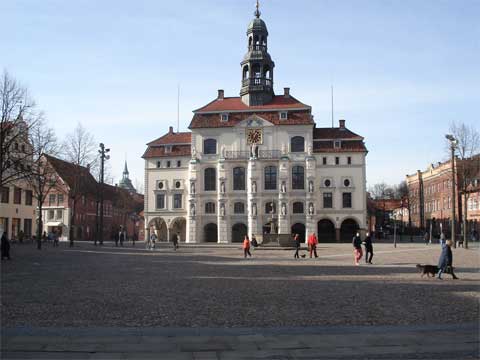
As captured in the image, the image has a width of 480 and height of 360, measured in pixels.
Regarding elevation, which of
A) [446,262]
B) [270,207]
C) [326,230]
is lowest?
[446,262]

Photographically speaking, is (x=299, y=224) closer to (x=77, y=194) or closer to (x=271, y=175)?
(x=271, y=175)

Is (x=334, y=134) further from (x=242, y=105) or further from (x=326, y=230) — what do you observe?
(x=242, y=105)

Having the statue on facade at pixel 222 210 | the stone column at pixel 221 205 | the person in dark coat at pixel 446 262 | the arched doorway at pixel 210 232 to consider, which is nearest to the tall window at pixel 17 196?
the arched doorway at pixel 210 232

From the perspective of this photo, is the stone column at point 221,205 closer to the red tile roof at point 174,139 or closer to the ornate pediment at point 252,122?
the ornate pediment at point 252,122

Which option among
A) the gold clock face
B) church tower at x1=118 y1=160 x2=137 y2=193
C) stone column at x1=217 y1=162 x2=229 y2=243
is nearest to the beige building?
stone column at x1=217 y1=162 x2=229 y2=243

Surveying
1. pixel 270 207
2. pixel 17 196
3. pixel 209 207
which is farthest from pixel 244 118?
pixel 17 196

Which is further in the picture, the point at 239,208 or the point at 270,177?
the point at 239,208

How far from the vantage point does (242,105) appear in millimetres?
75812

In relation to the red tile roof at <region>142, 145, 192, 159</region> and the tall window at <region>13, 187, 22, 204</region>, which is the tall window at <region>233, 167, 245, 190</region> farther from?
the tall window at <region>13, 187, 22, 204</region>

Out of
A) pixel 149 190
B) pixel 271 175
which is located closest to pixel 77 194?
pixel 149 190

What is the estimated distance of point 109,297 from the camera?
14719 millimetres

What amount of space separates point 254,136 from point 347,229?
18.1 metres

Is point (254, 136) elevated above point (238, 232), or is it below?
above

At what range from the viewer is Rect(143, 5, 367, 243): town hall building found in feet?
235
